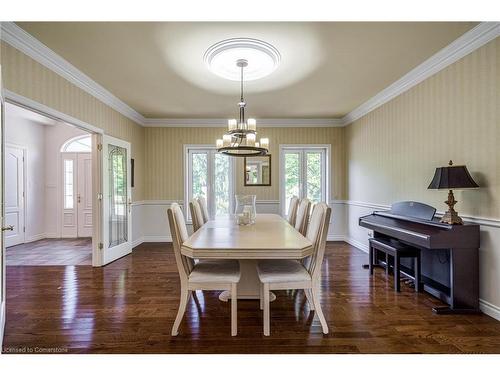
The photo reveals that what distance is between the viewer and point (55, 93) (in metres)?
3.00

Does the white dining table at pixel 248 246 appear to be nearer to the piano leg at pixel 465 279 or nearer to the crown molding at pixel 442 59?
the piano leg at pixel 465 279

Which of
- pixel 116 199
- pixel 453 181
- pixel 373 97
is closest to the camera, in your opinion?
pixel 453 181

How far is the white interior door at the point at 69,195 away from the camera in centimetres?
620

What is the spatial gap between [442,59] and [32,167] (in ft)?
24.5

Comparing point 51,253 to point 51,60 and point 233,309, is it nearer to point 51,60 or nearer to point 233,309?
point 51,60

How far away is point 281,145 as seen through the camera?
18.6 feet

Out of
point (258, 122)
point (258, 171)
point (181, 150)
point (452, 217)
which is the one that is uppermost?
point (258, 122)

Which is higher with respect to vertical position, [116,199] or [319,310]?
[116,199]

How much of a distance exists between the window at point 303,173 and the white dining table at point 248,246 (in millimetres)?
3053

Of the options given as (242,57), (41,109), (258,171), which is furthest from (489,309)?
(41,109)

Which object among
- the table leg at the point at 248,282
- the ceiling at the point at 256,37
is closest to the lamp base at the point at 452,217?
the ceiling at the point at 256,37

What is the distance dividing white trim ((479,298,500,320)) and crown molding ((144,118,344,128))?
13.1ft
